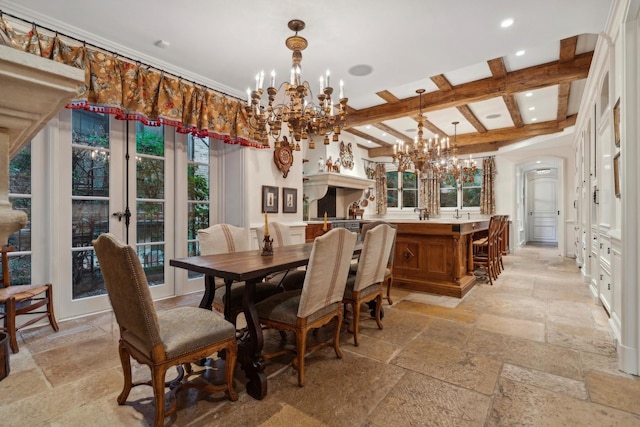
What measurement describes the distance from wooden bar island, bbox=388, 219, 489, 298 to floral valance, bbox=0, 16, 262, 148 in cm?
248

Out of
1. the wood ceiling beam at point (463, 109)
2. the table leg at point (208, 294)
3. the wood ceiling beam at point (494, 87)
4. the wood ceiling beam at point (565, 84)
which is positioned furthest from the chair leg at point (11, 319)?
the wood ceiling beam at point (565, 84)

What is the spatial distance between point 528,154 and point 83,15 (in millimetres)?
8366

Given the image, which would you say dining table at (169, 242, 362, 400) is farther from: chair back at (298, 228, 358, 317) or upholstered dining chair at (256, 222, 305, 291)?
upholstered dining chair at (256, 222, 305, 291)

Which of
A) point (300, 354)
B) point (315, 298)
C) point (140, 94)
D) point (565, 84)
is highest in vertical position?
point (565, 84)

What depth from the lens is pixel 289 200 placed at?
15.0 feet

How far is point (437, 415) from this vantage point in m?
1.56

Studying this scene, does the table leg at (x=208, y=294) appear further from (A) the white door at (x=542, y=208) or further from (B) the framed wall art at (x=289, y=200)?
(A) the white door at (x=542, y=208)

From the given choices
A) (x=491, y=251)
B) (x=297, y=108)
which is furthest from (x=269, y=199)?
(x=491, y=251)

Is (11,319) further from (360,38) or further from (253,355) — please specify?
(360,38)

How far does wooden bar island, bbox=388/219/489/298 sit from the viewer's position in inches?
145

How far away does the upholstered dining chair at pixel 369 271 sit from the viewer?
2340mm

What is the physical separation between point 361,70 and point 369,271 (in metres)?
2.31

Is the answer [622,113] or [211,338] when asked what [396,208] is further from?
[211,338]

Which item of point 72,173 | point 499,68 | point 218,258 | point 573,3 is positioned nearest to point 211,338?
point 218,258
